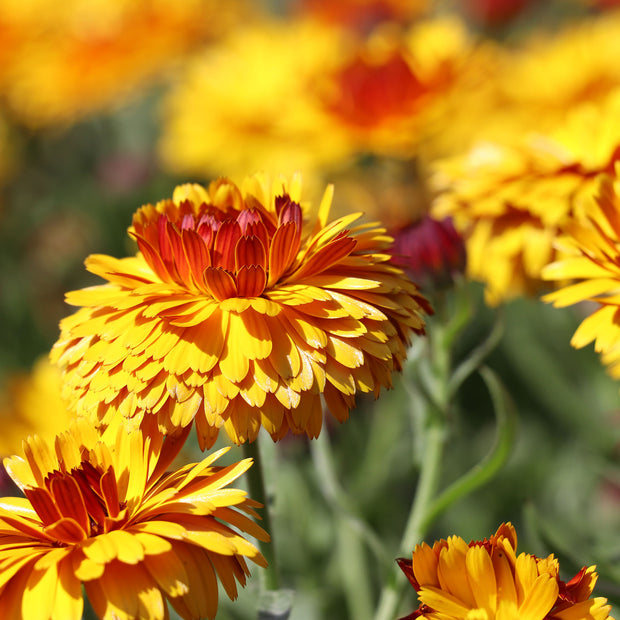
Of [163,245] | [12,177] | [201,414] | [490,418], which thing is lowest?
[490,418]

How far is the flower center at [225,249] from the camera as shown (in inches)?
23.8

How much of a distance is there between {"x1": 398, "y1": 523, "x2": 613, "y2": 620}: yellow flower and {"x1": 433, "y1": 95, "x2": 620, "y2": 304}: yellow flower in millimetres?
407

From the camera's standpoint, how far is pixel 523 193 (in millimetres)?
865

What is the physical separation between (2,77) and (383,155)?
1.11m

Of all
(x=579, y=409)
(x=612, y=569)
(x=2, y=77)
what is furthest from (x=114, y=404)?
(x=2, y=77)

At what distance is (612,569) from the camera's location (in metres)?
0.73

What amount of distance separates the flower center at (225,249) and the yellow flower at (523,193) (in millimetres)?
310

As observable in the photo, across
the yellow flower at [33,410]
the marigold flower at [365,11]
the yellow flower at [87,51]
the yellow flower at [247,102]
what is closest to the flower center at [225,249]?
the yellow flower at [33,410]

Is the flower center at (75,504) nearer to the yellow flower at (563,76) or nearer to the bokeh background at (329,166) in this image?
the bokeh background at (329,166)

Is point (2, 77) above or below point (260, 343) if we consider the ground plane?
above

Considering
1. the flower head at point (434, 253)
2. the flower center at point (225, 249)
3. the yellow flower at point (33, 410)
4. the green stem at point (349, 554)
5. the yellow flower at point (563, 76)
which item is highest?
the yellow flower at point (563, 76)

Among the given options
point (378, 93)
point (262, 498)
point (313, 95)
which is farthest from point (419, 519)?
point (313, 95)

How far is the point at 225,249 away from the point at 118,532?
0.71ft

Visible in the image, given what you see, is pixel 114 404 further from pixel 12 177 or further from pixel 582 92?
pixel 12 177
